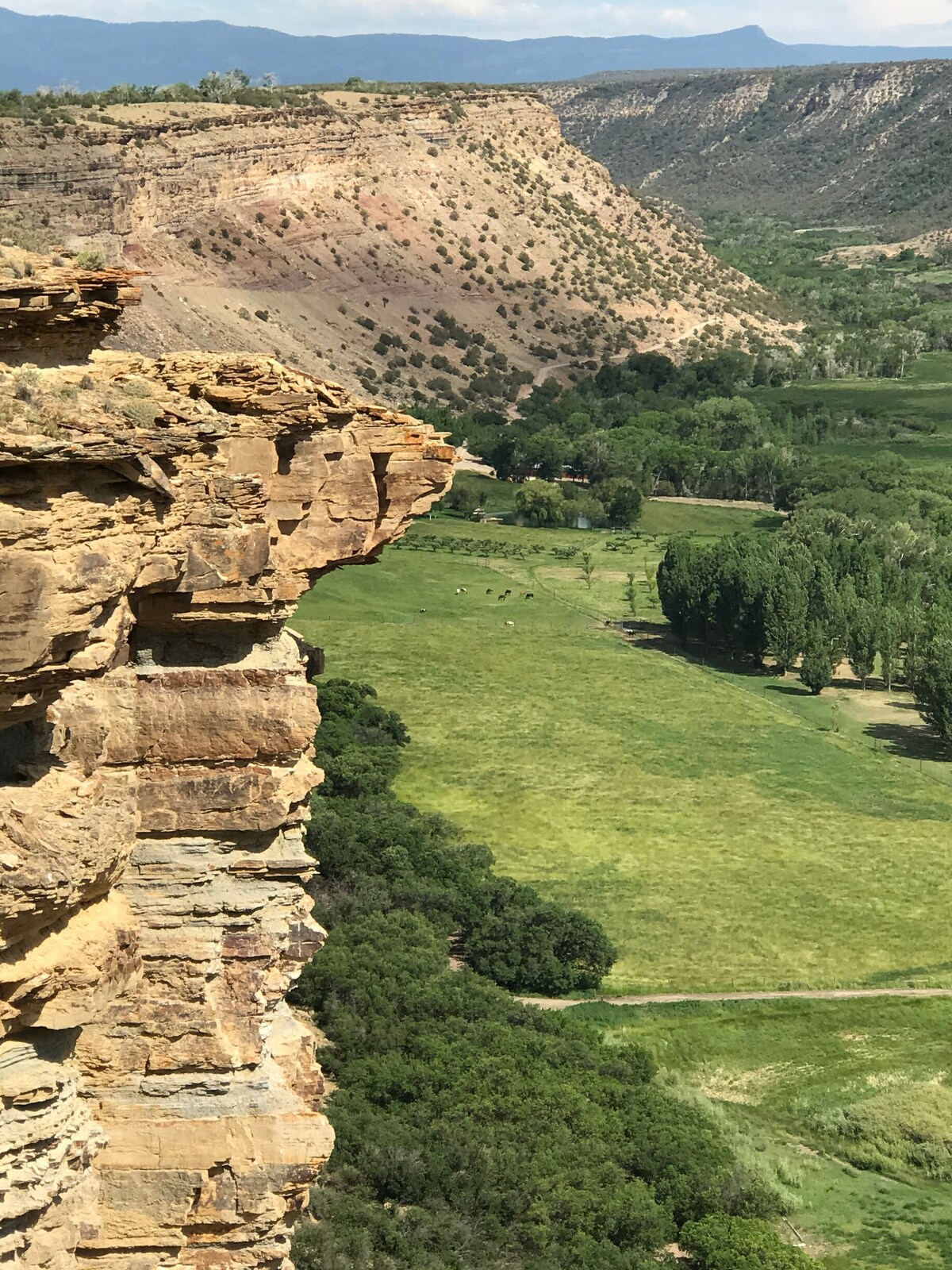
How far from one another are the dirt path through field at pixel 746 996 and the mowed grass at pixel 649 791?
660 millimetres

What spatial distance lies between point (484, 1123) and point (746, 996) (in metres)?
18.3

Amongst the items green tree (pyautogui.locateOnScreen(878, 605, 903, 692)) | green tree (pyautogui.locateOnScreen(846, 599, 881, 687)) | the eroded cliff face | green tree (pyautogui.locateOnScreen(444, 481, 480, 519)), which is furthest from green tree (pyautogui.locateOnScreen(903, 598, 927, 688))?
the eroded cliff face

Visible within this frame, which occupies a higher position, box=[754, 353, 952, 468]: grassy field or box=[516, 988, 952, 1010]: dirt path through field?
box=[754, 353, 952, 468]: grassy field

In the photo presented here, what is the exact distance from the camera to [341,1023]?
44094 mm

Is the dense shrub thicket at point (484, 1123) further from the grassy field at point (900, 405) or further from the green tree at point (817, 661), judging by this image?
the grassy field at point (900, 405)

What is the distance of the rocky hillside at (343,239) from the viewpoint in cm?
13212

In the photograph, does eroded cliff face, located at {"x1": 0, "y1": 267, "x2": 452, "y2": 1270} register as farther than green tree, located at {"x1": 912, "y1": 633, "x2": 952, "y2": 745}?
No

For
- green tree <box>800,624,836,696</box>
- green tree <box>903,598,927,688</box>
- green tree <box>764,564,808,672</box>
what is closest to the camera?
green tree <box>903,598,927,688</box>

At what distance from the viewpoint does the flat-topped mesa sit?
47.4 ft

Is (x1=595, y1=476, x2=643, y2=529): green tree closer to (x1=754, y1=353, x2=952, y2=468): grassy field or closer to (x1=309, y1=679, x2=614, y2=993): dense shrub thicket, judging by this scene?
(x1=754, y1=353, x2=952, y2=468): grassy field

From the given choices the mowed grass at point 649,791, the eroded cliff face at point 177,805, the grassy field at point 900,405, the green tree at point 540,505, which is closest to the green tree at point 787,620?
the mowed grass at point 649,791

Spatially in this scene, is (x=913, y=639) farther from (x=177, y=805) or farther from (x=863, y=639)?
(x=177, y=805)

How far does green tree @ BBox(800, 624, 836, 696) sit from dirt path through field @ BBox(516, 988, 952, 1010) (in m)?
37.0

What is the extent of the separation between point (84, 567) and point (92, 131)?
125 metres
